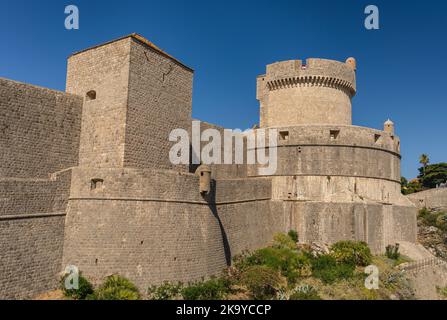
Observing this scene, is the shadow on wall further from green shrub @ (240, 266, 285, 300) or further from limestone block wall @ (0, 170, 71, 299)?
limestone block wall @ (0, 170, 71, 299)

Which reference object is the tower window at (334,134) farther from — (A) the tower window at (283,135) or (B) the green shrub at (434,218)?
(B) the green shrub at (434,218)

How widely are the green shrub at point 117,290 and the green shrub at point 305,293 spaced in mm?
5481

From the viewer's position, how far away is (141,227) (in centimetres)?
1300

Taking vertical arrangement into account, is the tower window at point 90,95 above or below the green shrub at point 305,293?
above

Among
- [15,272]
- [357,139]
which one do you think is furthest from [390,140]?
[15,272]

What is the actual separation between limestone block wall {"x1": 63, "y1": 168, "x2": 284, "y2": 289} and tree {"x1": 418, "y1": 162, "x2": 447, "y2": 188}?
41.1 metres

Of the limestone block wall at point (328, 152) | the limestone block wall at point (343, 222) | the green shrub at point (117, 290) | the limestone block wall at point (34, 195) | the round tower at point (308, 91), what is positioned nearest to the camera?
the limestone block wall at point (34, 195)

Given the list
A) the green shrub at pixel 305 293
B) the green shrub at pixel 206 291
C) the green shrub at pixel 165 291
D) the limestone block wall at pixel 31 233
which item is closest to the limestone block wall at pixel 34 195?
the limestone block wall at pixel 31 233

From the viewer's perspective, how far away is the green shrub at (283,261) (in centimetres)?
1606

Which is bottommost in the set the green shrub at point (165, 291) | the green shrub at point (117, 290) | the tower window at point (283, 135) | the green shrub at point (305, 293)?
the green shrub at point (305, 293)

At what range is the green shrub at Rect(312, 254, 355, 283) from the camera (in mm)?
15600

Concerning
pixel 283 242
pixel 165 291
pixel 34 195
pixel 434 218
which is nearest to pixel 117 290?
pixel 165 291

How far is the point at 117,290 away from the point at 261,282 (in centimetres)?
527
